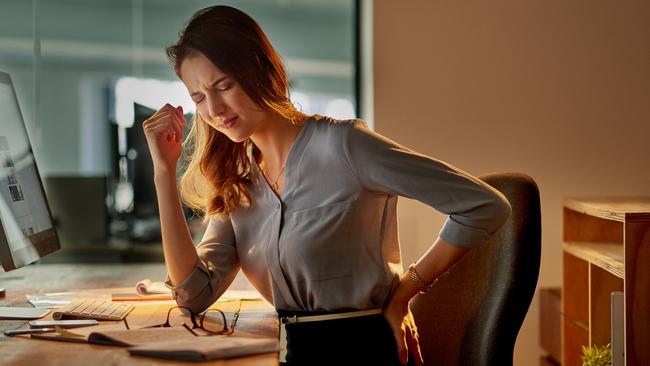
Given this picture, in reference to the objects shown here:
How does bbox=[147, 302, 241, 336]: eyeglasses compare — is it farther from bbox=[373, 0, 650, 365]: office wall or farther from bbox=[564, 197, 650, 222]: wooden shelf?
bbox=[373, 0, 650, 365]: office wall

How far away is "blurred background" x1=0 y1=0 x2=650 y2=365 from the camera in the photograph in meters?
3.65

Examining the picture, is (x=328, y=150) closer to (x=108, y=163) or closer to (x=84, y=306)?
(x=84, y=306)

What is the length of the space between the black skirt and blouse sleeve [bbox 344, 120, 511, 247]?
0.29 metres

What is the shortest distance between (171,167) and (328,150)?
1.25 ft

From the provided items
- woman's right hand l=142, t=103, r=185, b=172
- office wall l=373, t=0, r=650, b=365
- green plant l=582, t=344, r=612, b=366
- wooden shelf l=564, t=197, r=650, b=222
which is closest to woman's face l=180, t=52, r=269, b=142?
woman's right hand l=142, t=103, r=185, b=172

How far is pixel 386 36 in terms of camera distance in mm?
3635

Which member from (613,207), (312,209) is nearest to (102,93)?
(312,209)

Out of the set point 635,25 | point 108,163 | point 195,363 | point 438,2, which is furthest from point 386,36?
point 195,363

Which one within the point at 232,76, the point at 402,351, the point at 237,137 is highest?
the point at 232,76

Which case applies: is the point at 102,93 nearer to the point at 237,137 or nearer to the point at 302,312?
the point at 237,137

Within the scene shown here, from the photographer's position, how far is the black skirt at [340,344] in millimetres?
1890

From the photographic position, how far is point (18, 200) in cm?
221

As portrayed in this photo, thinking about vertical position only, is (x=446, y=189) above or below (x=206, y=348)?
above

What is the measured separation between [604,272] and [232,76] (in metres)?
1.71
